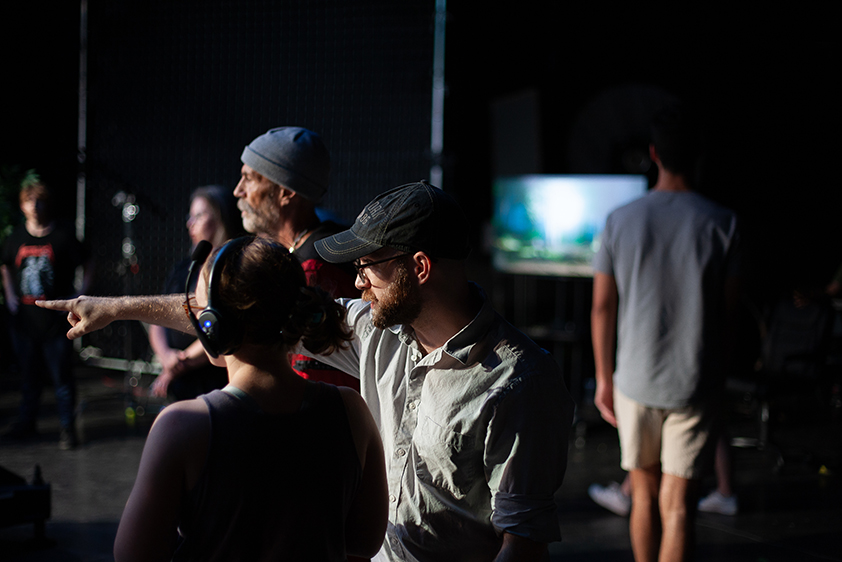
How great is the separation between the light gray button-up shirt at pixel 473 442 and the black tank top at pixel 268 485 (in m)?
0.29

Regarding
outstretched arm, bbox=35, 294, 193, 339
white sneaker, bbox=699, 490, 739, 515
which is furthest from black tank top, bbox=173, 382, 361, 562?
white sneaker, bbox=699, 490, 739, 515

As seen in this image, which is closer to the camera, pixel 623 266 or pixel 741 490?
pixel 623 266

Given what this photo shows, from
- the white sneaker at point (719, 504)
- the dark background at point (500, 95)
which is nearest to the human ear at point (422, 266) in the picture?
the white sneaker at point (719, 504)

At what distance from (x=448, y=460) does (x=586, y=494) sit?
3.04m

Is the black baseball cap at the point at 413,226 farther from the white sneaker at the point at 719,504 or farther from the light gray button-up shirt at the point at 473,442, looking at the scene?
the white sneaker at the point at 719,504

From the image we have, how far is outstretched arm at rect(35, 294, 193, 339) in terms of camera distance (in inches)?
56.9

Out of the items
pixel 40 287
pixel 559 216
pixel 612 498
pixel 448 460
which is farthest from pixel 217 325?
pixel 559 216

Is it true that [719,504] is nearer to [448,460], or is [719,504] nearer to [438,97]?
[448,460]

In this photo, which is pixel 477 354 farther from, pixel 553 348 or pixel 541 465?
pixel 553 348

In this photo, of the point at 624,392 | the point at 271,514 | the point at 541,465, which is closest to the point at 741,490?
the point at 624,392

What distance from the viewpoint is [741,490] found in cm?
429

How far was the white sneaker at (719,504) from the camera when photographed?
3.89 m

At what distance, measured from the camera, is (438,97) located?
542 centimetres

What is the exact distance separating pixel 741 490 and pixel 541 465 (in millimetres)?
3557
